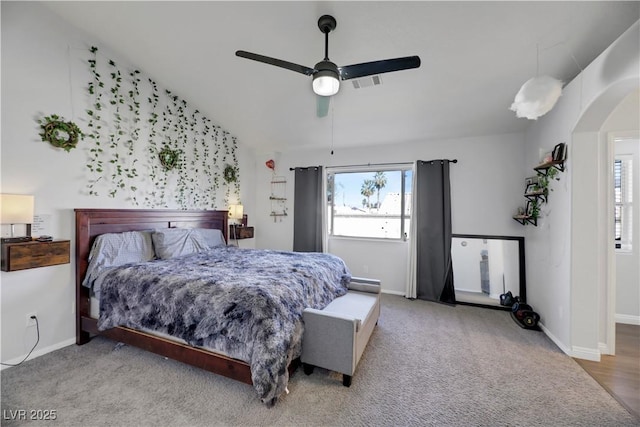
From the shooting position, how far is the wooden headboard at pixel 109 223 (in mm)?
2639

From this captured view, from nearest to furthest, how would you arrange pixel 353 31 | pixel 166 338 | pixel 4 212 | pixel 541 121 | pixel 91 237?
1. pixel 4 212
2. pixel 166 338
3. pixel 353 31
4. pixel 91 237
5. pixel 541 121

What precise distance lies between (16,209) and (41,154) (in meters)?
0.63

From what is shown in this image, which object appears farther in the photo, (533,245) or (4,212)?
(533,245)

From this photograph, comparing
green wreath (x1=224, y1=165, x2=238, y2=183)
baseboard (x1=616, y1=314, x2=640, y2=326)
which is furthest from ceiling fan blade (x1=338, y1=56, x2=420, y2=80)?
baseboard (x1=616, y1=314, x2=640, y2=326)

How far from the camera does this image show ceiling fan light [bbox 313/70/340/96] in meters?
1.91

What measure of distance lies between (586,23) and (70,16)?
15.6 ft

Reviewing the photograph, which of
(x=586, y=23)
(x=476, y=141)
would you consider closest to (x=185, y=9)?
(x=586, y=23)

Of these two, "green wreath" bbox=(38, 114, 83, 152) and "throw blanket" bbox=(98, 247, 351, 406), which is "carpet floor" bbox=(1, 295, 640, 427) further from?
"green wreath" bbox=(38, 114, 83, 152)

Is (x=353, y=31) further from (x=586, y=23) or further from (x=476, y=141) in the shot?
(x=476, y=141)

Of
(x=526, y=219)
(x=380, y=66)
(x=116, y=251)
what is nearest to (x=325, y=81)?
(x=380, y=66)

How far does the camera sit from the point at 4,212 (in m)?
2.03

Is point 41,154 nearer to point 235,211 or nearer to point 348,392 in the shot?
point 235,211

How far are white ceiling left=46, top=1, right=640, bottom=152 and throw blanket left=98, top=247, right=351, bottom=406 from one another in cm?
231

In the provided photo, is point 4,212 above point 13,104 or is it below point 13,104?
below
